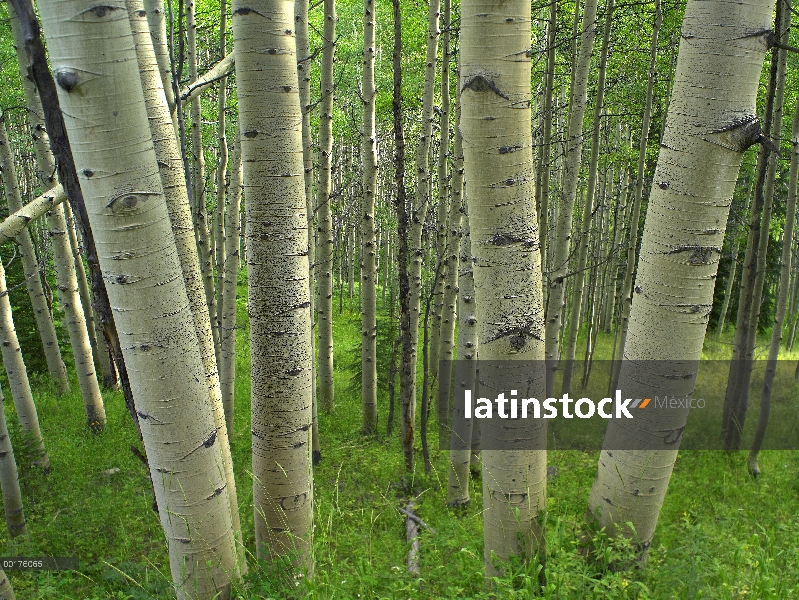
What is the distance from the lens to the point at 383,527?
19.4ft

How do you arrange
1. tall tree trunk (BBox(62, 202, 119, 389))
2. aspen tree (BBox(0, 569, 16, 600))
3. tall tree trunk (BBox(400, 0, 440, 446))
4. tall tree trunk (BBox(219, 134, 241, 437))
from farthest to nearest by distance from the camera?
tall tree trunk (BBox(62, 202, 119, 389)) → tall tree trunk (BBox(219, 134, 241, 437)) → tall tree trunk (BBox(400, 0, 440, 446)) → aspen tree (BBox(0, 569, 16, 600))

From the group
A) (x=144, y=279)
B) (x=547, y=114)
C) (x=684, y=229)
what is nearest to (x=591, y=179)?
(x=547, y=114)

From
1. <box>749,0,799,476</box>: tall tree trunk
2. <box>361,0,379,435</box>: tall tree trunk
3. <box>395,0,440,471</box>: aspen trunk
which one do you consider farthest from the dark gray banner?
<box>361,0,379,435</box>: tall tree trunk

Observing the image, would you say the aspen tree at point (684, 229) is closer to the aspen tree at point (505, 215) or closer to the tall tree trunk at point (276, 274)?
the aspen tree at point (505, 215)

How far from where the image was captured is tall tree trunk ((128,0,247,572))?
2502mm

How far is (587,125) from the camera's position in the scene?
36.5ft

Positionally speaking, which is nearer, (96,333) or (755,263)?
(755,263)

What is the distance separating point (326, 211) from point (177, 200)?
4912 mm

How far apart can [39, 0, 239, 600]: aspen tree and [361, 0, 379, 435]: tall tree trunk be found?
514cm

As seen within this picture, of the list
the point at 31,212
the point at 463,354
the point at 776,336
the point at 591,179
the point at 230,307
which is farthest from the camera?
the point at 591,179

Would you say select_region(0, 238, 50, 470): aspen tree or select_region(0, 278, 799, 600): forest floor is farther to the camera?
select_region(0, 238, 50, 470): aspen tree

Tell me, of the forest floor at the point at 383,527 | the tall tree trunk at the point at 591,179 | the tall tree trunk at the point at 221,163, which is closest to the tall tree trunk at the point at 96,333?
the forest floor at the point at 383,527

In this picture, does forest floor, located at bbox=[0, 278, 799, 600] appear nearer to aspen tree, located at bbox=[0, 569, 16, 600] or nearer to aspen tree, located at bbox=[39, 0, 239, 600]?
aspen tree, located at bbox=[0, 569, 16, 600]

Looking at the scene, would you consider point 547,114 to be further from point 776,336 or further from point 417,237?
point 776,336
